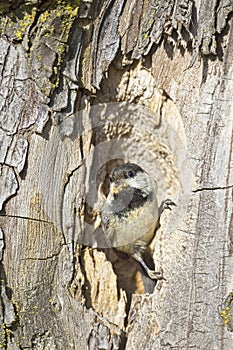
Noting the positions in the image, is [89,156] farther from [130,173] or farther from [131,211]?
[131,211]

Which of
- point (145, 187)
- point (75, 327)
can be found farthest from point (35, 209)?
point (145, 187)

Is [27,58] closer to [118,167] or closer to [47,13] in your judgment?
[47,13]

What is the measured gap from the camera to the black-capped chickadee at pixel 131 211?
8.93ft

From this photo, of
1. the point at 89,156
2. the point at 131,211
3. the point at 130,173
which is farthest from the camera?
the point at 131,211

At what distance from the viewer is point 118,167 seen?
8.91 feet

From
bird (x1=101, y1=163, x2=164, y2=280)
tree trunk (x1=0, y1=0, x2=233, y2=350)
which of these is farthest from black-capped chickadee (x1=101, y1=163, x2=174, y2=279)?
tree trunk (x1=0, y1=0, x2=233, y2=350)

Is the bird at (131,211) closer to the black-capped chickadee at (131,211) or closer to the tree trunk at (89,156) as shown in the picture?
the black-capped chickadee at (131,211)

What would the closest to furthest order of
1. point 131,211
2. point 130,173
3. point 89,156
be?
point 89,156 < point 130,173 < point 131,211

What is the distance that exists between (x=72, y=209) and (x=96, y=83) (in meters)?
0.52

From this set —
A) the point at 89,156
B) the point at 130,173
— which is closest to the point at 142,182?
the point at 130,173

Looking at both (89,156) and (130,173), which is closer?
(89,156)

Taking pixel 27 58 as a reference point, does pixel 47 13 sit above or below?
above

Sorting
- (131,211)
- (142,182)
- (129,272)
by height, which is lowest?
(129,272)

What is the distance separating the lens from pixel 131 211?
2912mm
